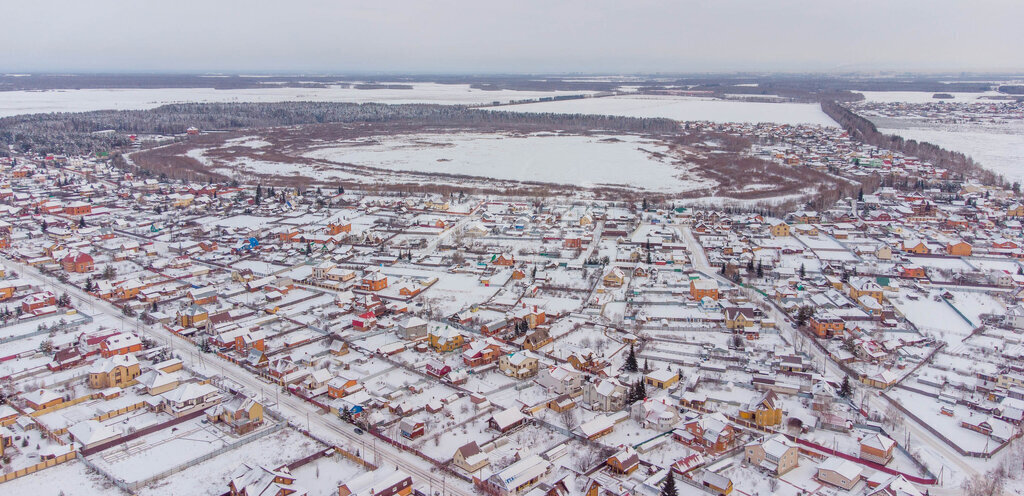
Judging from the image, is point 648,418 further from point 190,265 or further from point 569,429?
point 190,265

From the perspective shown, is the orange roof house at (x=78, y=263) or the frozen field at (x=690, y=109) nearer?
the orange roof house at (x=78, y=263)

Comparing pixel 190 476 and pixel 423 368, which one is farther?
pixel 423 368

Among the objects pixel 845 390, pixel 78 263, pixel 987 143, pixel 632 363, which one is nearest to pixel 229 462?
pixel 632 363

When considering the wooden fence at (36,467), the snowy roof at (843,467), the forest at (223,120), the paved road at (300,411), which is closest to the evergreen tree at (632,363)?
the snowy roof at (843,467)

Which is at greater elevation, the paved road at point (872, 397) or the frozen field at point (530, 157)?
the frozen field at point (530, 157)

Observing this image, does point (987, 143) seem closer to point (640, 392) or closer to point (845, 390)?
point (845, 390)

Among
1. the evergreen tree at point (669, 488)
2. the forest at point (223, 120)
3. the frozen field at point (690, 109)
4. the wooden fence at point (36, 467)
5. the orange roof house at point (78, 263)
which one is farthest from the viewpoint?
the frozen field at point (690, 109)

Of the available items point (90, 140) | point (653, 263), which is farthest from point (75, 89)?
point (653, 263)

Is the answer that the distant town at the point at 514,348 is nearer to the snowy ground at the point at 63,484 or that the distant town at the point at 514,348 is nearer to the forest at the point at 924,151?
the snowy ground at the point at 63,484
